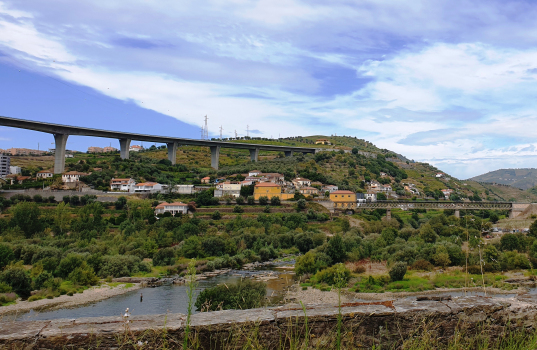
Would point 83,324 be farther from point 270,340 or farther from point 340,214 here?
point 340,214

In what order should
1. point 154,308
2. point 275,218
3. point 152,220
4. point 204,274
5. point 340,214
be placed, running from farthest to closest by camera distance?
1. point 340,214
2. point 275,218
3. point 152,220
4. point 204,274
5. point 154,308

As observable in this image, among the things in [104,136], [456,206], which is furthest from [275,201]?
[104,136]

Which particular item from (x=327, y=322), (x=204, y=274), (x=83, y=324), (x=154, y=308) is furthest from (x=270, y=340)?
(x=204, y=274)

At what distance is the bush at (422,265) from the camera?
1080 inches

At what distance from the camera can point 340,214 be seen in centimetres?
5266

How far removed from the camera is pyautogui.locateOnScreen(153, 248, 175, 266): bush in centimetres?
3319

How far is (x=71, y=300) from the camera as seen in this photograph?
22.2 m

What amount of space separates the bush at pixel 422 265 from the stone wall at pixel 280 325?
1000 inches

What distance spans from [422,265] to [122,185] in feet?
153

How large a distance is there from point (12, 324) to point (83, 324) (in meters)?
0.62

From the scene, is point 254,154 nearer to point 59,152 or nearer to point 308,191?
point 308,191

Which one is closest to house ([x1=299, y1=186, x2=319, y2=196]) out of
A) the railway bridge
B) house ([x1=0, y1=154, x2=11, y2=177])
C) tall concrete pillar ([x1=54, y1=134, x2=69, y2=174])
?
the railway bridge

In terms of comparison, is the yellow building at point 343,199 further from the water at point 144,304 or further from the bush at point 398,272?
the water at point 144,304

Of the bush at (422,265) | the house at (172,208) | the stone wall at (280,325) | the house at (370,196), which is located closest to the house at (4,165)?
the house at (172,208)
